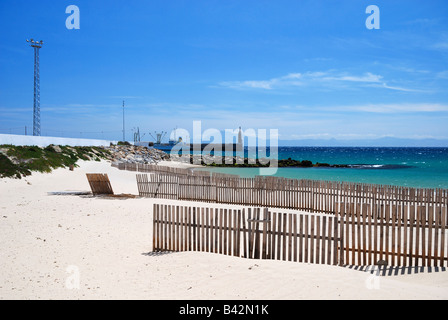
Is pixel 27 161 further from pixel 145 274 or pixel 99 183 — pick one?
pixel 145 274

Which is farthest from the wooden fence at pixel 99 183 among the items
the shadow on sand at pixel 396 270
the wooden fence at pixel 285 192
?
the shadow on sand at pixel 396 270

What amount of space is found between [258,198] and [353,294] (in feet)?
38.4

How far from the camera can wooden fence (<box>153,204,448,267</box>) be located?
26.6 ft

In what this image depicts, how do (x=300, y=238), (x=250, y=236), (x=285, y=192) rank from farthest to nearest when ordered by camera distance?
(x=285, y=192) → (x=250, y=236) → (x=300, y=238)

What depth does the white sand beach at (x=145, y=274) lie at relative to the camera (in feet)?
21.1

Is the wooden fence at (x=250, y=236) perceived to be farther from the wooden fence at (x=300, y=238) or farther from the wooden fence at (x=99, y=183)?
the wooden fence at (x=99, y=183)

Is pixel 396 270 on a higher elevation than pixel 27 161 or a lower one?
lower

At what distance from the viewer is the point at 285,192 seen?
17281 mm

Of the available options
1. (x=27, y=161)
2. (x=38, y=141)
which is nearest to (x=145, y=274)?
(x=27, y=161)

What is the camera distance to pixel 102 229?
38.7ft

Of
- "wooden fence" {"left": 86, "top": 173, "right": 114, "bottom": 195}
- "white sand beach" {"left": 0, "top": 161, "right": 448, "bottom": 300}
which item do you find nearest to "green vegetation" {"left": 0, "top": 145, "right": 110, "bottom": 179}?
"wooden fence" {"left": 86, "top": 173, "right": 114, "bottom": 195}

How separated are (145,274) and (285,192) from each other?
1075 centimetres

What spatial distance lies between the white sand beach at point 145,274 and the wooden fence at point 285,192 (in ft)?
23.0
